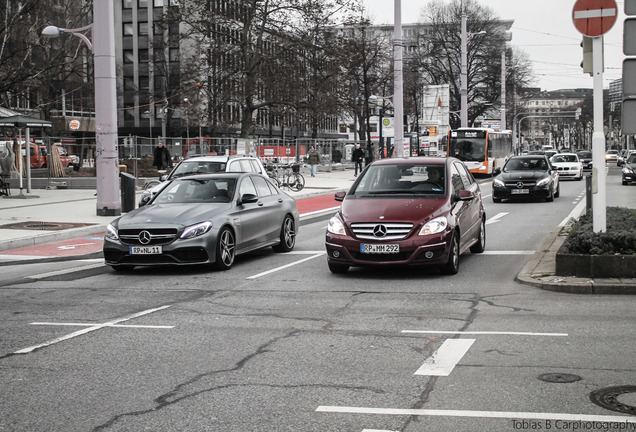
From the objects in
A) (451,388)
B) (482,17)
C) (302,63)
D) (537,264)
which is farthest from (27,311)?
(482,17)

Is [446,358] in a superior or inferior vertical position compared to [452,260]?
inferior

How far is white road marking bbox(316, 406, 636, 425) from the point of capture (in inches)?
194

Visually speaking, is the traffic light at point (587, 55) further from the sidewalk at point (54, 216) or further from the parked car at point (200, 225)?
the sidewalk at point (54, 216)

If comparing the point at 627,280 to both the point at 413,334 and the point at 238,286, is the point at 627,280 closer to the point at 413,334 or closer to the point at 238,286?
the point at 413,334

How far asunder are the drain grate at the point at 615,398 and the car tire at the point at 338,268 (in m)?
6.26

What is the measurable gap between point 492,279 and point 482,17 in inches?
3009

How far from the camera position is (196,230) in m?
11.9

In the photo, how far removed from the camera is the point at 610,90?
123812 mm

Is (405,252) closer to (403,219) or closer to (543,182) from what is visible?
(403,219)

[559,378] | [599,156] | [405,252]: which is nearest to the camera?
[559,378]

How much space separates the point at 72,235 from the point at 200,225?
21.2ft

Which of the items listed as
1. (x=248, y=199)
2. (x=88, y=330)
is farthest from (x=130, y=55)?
(x=88, y=330)

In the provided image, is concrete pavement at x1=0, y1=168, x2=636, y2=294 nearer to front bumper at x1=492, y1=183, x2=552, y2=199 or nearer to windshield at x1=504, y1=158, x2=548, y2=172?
front bumper at x1=492, y1=183, x2=552, y2=199

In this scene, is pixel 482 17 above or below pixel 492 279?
above
